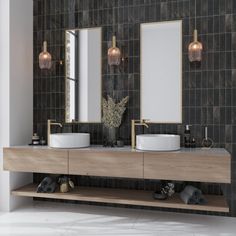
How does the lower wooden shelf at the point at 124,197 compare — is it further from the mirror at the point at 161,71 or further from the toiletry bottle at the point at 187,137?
the mirror at the point at 161,71

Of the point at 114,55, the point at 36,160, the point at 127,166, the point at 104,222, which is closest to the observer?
the point at 127,166

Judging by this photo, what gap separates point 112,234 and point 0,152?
1552 millimetres

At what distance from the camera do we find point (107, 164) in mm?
2865

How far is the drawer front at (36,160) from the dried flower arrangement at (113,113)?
0.59 meters

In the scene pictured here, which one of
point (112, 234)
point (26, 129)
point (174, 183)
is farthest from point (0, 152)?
point (174, 183)

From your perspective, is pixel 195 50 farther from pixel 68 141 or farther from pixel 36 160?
pixel 36 160

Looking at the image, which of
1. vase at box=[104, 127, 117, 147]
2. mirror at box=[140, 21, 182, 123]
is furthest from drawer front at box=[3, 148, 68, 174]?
mirror at box=[140, 21, 182, 123]

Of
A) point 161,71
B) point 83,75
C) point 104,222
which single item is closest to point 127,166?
point 104,222

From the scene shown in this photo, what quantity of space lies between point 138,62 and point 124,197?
1.47 metres

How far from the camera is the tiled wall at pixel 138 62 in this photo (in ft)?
10.00

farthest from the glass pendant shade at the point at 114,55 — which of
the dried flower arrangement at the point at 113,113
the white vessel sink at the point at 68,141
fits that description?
the white vessel sink at the point at 68,141

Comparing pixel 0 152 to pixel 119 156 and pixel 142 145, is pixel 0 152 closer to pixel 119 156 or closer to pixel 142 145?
pixel 119 156

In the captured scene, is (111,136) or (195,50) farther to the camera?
(111,136)

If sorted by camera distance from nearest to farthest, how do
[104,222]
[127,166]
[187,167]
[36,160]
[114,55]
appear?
[187,167]
[127,166]
[104,222]
[36,160]
[114,55]
